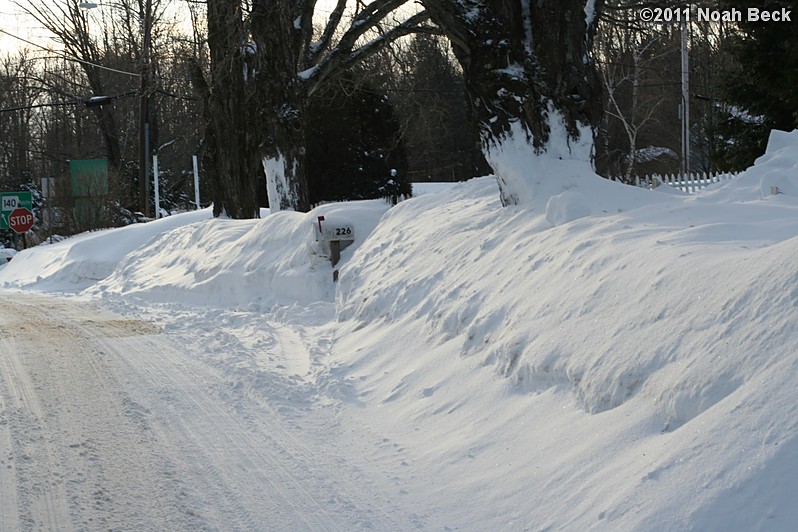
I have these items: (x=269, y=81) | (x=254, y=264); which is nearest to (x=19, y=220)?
(x=269, y=81)

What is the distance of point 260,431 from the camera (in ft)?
20.8

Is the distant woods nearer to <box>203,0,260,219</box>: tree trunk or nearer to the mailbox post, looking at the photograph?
<box>203,0,260,219</box>: tree trunk

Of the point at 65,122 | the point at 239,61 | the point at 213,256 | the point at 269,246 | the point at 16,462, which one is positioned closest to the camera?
the point at 16,462

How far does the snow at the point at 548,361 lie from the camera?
395 cm

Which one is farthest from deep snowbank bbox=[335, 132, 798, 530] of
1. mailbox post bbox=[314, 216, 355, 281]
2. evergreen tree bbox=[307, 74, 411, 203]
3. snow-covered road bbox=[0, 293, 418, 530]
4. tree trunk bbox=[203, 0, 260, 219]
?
evergreen tree bbox=[307, 74, 411, 203]

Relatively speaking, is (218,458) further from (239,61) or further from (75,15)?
(75,15)

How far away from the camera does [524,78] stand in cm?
921

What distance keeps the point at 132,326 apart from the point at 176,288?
3354 millimetres

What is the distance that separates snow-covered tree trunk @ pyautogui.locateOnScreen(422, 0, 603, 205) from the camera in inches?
363

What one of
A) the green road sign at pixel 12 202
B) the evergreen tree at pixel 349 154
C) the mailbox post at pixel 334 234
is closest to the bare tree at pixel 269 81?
the mailbox post at pixel 334 234

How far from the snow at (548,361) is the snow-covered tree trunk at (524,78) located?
140mm

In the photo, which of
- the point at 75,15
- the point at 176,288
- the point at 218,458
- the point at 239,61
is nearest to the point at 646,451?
the point at 218,458

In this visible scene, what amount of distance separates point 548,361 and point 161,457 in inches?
99.1

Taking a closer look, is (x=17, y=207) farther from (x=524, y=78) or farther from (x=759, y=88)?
(x=524, y=78)
